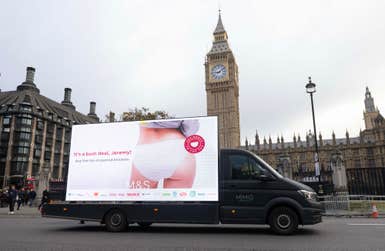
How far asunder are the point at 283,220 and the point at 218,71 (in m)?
96.3

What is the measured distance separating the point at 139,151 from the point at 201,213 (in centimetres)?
288

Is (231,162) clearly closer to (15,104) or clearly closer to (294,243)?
(294,243)

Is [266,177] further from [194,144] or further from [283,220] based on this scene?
[194,144]

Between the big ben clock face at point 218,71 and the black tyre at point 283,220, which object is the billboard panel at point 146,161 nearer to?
the black tyre at point 283,220

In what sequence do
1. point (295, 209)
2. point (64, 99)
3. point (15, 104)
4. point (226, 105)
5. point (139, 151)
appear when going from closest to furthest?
point (295, 209) → point (139, 151) → point (15, 104) → point (64, 99) → point (226, 105)

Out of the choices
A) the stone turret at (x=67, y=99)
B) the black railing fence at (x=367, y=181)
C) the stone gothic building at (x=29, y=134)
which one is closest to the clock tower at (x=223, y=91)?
the stone turret at (x=67, y=99)

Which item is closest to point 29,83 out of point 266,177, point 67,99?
point 67,99

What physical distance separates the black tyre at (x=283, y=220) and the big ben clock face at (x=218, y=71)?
94988 mm

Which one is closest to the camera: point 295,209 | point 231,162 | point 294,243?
point 294,243

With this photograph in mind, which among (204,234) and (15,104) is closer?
(204,234)

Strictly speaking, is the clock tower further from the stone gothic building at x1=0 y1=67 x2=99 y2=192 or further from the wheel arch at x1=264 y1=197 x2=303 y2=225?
the wheel arch at x1=264 y1=197 x2=303 y2=225

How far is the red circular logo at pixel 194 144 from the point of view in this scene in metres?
8.84

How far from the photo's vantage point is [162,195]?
8742 mm

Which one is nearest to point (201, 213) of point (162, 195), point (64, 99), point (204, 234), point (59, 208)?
point (204, 234)
